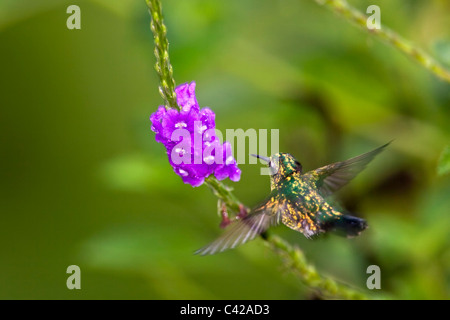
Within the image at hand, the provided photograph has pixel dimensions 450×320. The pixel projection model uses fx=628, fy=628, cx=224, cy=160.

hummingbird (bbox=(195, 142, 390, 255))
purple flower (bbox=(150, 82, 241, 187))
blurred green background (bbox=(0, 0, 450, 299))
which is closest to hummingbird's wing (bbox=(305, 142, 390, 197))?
hummingbird (bbox=(195, 142, 390, 255))

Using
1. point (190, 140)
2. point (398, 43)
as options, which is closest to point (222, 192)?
point (190, 140)

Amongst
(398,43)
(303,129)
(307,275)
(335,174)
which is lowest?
(307,275)

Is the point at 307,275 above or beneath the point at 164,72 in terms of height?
beneath

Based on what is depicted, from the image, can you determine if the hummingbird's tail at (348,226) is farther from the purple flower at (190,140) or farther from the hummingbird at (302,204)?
the purple flower at (190,140)

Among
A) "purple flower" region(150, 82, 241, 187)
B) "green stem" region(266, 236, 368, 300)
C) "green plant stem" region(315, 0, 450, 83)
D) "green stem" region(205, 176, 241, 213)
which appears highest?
"green plant stem" region(315, 0, 450, 83)

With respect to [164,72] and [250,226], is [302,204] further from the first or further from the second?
[164,72]

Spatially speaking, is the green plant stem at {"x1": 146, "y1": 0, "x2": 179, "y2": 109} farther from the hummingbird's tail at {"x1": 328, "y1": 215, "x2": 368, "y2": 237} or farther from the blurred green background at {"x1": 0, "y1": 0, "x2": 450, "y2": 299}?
the blurred green background at {"x1": 0, "y1": 0, "x2": 450, "y2": 299}
